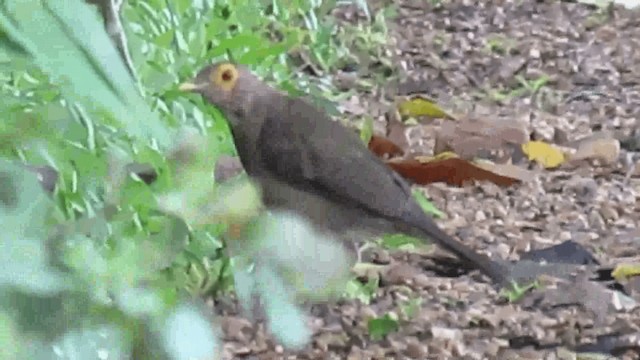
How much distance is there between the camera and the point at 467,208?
2.72 metres

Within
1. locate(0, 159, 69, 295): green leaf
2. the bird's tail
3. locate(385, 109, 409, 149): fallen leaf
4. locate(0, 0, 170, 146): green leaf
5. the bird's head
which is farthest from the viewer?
locate(385, 109, 409, 149): fallen leaf

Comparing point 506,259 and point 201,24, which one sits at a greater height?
point 201,24

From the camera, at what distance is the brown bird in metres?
2.19

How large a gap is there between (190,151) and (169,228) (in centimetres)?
6

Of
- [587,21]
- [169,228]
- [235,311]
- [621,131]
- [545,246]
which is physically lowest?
[587,21]

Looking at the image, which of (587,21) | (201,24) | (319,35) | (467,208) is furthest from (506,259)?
(587,21)

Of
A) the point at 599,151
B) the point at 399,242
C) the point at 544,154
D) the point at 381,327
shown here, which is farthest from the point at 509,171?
the point at 381,327

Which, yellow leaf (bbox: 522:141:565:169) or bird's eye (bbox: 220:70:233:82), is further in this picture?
yellow leaf (bbox: 522:141:565:169)

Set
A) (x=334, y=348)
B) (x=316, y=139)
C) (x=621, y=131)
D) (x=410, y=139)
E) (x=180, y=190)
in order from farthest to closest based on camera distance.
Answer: (x=621, y=131)
(x=410, y=139)
(x=316, y=139)
(x=334, y=348)
(x=180, y=190)

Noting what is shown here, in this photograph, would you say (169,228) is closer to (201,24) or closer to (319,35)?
(201,24)

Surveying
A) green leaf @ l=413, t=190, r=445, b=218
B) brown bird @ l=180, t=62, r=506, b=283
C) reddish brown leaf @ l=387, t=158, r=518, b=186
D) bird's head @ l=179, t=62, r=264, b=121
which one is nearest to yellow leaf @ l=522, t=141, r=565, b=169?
reddish brown leaf @ l=387, t=158, r=518, b=186

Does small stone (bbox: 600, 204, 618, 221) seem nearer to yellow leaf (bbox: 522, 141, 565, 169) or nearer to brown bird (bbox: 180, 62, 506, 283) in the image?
yellow leaf (bbox: 522, 141, 565, 169)

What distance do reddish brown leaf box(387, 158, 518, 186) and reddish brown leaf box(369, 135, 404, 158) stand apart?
100 mm

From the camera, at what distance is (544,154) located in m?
3.08
